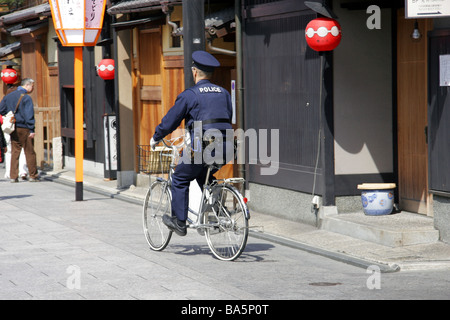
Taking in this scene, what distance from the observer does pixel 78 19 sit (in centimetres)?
1446

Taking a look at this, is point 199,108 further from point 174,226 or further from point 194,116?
point 174,226

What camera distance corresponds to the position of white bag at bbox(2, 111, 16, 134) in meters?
17.9

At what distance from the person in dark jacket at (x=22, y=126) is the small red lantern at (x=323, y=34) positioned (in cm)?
881

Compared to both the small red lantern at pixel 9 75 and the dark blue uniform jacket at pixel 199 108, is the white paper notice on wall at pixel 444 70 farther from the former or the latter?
the small red lantern at pixel 9 75

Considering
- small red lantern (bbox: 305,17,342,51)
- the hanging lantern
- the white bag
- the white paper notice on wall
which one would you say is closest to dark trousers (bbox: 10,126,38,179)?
the white bag

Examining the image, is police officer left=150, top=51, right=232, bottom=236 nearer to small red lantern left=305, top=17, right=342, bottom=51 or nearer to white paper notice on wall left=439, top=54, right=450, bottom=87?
small red lantern left=305, top=17, right=342, bottom=51

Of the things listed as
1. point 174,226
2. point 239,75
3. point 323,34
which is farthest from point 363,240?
point 239,75

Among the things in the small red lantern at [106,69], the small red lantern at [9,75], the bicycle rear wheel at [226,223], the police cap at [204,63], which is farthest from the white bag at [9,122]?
the bicycle rear wheel at [226,223]

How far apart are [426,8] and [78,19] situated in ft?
22.9

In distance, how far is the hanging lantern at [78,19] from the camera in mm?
14398

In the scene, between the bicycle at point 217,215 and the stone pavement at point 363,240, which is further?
the stone pavement at point 363,240

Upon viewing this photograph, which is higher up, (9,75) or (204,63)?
(9,75)

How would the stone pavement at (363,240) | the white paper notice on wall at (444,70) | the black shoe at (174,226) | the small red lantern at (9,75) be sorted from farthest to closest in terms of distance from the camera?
the small red lantern at (9,75) → the white paper notice on wall at (444,70) → the black shoe at (174,226) → the stone pavement at (363,240)

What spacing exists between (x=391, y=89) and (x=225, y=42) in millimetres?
4013
